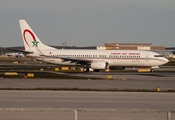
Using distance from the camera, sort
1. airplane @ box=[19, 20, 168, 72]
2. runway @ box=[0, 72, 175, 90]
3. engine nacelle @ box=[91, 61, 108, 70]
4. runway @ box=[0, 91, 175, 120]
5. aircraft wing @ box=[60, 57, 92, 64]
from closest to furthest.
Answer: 1. runway @ box=[0, 91, 175, 120]
2. runway @ box=[0, 72, 175, 90]
3. engine nacelle @ box=[91, 61, 108, 70]
4. aircraft wing @ box=[60, 57, 92, 64]
5. airplane @ box=[19, 20, 168, 72]

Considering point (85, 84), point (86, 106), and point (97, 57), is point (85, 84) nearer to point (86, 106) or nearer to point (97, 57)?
point (86, 106)

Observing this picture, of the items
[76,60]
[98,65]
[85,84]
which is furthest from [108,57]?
[85,84]

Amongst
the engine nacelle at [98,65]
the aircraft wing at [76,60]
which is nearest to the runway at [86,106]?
the engine nacelle at [98,65]

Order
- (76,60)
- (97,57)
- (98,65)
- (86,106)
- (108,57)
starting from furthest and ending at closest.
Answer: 1. (108,57)
2. (97,57)
3. (76,60)
4. (98,65)
5. (86,106)

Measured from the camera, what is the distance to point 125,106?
1822 centimetres

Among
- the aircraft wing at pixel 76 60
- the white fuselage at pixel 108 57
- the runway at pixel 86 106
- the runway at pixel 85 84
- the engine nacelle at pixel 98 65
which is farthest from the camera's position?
the white fuselage at pixel 108 57

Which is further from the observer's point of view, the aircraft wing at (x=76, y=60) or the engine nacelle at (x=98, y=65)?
the aircraft wing at (x=76, y=60)

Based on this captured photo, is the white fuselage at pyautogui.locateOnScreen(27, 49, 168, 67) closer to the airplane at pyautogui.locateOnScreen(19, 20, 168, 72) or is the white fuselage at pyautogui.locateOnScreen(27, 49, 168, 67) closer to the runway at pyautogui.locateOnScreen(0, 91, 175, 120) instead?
the airplane at pyautogui.locateOnScreen(19, 20, 168, 72)

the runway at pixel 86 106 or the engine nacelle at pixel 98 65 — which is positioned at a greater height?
the engine nacelle at pixel 98 65

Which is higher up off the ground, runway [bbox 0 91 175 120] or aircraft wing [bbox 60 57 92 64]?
aircraft wing [bbox 60 57 92 64]

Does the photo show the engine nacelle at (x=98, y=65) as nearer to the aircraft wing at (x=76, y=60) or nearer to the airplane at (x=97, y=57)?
the airplane at (x=97, y=57)

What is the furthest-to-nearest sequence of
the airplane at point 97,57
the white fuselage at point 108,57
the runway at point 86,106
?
the white fuselage at point 108,57
the airplane at point 97,57
the runway at point 86,106

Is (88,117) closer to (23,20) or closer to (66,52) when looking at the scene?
(66,52)

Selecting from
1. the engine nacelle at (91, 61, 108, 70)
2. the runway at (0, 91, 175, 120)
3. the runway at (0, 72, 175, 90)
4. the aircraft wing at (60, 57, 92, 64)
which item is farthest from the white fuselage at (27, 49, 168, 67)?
the runway at (0, 91, 175, 120)
